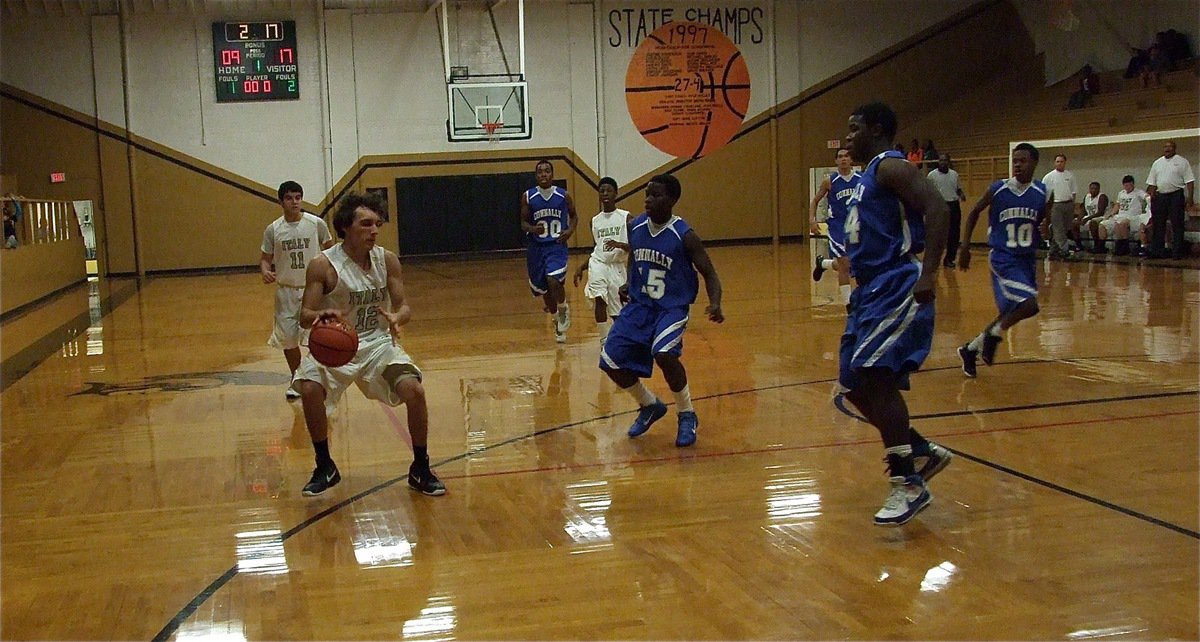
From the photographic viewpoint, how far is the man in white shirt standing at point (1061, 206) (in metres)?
18.6

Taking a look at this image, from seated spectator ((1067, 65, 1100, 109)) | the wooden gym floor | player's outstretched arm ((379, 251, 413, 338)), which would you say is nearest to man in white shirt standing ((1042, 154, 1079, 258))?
seated spectator ((1067, 65, 1100, 109))

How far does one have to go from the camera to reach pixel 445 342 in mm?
11008

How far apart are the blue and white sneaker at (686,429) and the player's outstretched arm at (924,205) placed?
202cm

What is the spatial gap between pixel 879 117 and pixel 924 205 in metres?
0.48

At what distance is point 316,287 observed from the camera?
5395mm

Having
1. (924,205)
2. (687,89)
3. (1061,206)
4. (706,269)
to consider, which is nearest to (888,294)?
(924,205)

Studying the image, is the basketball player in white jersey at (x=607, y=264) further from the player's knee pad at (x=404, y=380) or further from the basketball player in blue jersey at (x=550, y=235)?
the player's knee pad at (x=404, y=380)

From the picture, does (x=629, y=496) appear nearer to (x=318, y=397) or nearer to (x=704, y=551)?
(x=704, y=551)

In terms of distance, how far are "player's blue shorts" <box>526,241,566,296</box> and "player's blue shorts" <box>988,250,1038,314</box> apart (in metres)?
3.98

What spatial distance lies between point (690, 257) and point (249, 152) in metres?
18.4

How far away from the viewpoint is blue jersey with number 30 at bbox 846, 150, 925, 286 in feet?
15.4

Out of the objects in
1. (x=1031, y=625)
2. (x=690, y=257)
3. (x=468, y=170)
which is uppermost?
(x=468, y=170)

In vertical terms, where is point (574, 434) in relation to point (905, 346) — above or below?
below

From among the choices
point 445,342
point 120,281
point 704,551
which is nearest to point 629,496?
point 704,551
